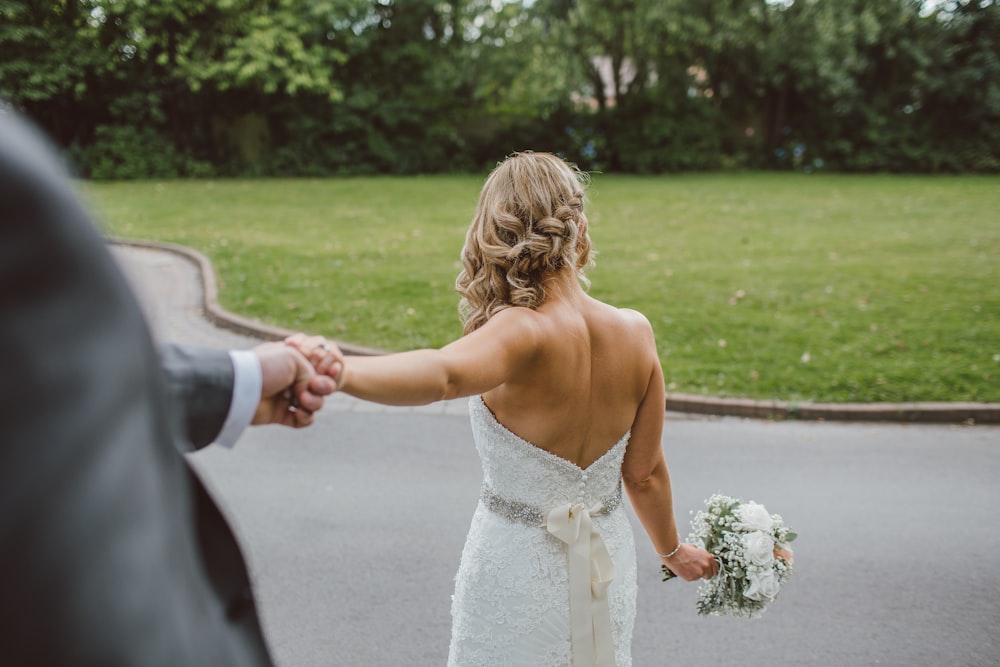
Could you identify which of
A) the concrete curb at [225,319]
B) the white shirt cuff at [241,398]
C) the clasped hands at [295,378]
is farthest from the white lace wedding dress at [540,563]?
the concrete curb at [225,319]

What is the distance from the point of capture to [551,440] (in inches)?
96.7

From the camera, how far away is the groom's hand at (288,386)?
1768 millimetres

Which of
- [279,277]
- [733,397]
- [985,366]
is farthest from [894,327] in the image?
[279,277]

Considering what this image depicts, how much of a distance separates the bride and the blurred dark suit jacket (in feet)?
5.01

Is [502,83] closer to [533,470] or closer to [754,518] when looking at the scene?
[754,518]

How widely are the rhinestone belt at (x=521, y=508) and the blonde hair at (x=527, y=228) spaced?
592 millimetres

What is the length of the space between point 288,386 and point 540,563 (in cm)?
109

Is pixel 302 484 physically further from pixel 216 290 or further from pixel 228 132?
pixel 228 132

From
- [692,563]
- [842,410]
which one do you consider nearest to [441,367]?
[692,563]

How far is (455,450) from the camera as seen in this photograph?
261 inches

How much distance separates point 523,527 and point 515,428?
34 centimetres

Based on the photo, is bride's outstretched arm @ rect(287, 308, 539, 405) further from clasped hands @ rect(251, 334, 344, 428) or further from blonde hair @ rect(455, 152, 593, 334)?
blonde hair @ rect(455, 152, 593, 334)

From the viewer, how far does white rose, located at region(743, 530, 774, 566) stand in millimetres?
2885

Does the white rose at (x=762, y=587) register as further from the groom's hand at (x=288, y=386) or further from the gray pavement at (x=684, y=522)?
the groom's hand at (x=288, y=386)
